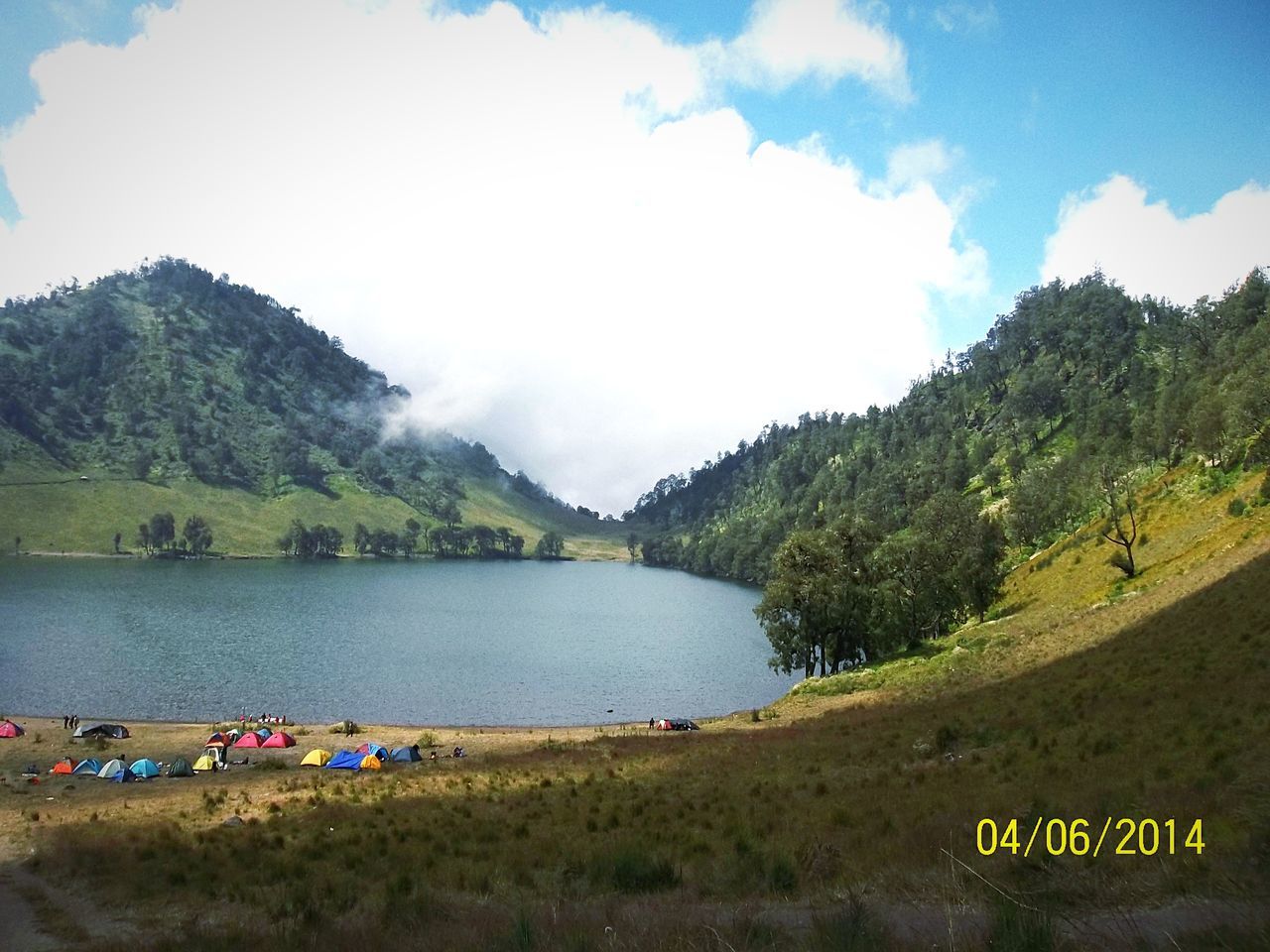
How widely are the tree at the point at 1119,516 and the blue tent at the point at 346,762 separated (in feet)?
183

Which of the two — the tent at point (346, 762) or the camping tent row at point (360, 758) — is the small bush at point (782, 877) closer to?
the camping tent row at point (360, 758)

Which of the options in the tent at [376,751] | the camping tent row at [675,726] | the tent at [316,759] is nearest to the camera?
the tent at [316,759]

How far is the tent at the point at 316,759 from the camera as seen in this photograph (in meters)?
45.2

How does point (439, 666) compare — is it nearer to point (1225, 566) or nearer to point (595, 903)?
point (1225, 566)

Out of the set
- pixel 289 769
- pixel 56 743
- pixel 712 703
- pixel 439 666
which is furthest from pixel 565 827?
pixel 439 666

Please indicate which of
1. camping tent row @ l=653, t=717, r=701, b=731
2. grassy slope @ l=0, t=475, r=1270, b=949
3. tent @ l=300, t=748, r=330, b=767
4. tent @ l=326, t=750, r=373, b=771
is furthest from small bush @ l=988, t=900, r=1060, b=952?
camping tent row @ l=653, t=717, r=701, b=731

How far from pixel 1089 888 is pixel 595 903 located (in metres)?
7.09

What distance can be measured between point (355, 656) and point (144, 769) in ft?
182

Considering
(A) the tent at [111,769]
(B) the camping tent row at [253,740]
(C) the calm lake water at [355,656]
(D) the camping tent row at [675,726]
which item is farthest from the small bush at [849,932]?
(C) the calm lake water at [355,656]

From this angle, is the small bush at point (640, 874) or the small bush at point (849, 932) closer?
the small bush at point (849, 932)

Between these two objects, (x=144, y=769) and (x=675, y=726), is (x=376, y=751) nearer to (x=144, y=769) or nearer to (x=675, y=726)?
(x=144, y=769)

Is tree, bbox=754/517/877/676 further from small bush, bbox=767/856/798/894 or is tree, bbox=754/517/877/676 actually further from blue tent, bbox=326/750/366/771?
small bush, bbox=767/856/798/894

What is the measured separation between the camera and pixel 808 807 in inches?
808

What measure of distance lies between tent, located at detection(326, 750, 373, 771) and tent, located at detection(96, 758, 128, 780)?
1088 centimetres
